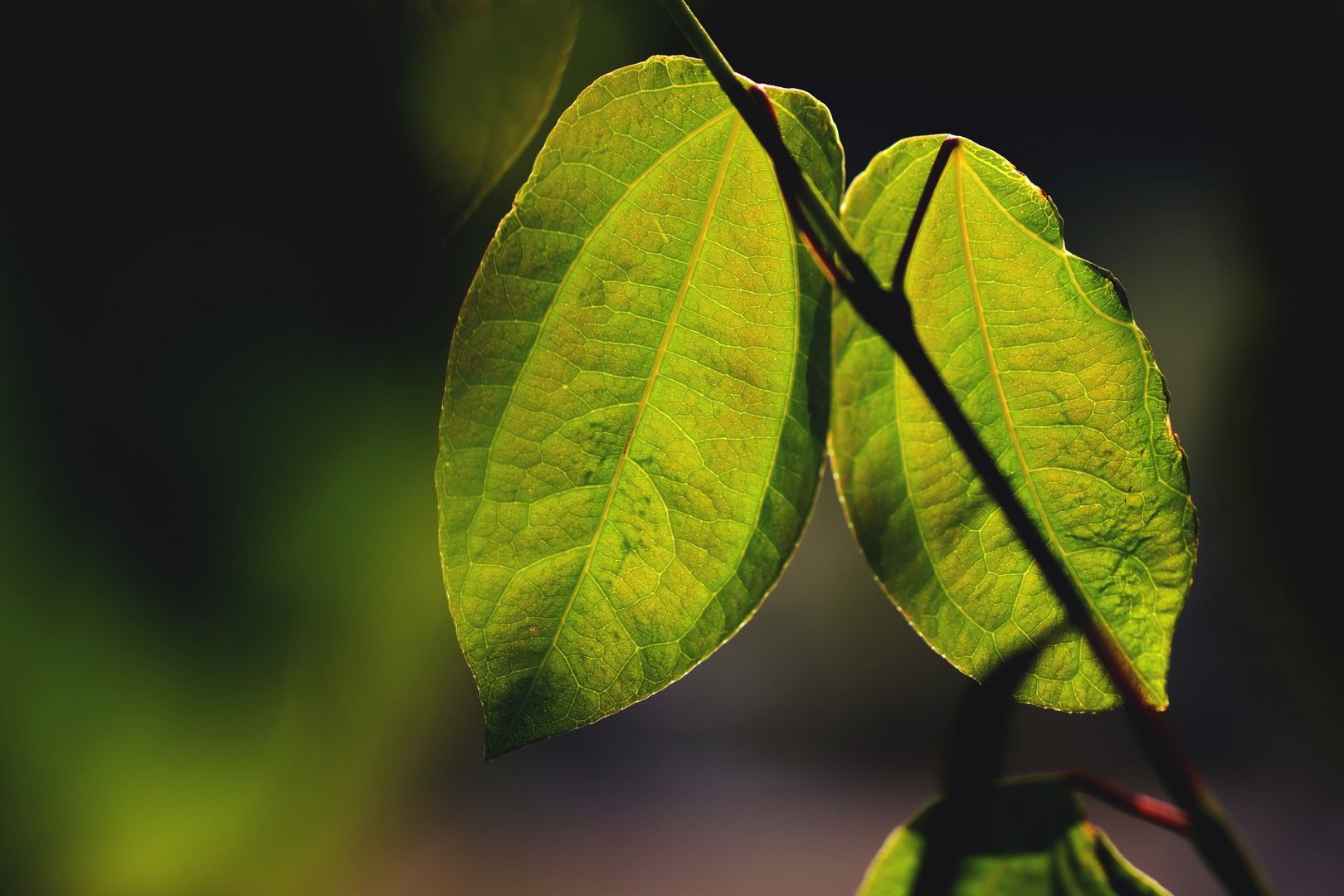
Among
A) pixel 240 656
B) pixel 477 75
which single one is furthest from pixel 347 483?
pixel 477 75

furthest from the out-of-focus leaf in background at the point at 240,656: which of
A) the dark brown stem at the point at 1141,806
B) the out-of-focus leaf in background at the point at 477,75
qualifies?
the dark brown stem at the point at 1141,806

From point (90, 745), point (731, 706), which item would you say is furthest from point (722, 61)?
point (731, 706)

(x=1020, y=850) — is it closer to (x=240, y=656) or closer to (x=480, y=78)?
(x=480, y=78)

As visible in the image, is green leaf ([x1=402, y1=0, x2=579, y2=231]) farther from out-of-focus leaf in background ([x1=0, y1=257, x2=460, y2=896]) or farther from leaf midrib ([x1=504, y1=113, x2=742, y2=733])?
out-of-focus leaf in background ([x1=0, y1=257, x2=460, y2=896])

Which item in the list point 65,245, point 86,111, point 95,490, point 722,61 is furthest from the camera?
point 95,490

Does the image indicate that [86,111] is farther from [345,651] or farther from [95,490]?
[345,651]

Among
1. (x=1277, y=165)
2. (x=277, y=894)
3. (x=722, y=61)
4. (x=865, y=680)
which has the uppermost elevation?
(x=722, y=61)
